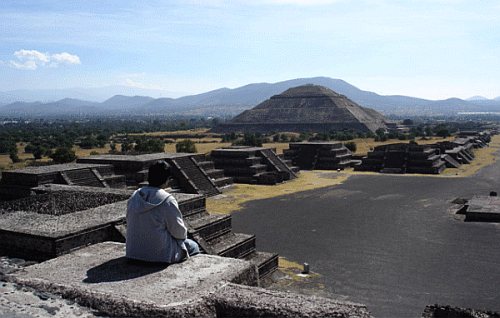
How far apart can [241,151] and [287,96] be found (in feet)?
290

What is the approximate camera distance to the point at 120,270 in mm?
6680

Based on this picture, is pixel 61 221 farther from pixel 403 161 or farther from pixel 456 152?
pixel 456 152

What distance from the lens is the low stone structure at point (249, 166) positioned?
33281mm

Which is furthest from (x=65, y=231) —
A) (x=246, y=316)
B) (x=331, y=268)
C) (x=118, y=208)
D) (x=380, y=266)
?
(x=380, y=266)

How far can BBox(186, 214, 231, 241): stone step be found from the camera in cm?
1324

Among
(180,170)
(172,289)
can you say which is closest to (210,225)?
(172,289)

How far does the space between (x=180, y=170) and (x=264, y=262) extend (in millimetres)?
14077

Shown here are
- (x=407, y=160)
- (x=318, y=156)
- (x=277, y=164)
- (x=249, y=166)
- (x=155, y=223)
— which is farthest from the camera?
(x=318, y=156)

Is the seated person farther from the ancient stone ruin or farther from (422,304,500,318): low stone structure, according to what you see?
the ancient stone ruin

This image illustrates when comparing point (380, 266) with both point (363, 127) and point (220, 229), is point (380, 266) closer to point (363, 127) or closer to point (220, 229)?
point (220, 229)

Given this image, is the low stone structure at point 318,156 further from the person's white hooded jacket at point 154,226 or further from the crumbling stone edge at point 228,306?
the crumbling stone edge at point 228,306

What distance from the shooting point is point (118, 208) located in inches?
490

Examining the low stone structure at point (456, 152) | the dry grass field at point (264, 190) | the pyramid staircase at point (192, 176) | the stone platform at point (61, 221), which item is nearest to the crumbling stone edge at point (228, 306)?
the stone platform at point (61, 221)

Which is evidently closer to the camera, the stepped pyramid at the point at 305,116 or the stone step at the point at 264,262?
the stone step at the point at 264,262
